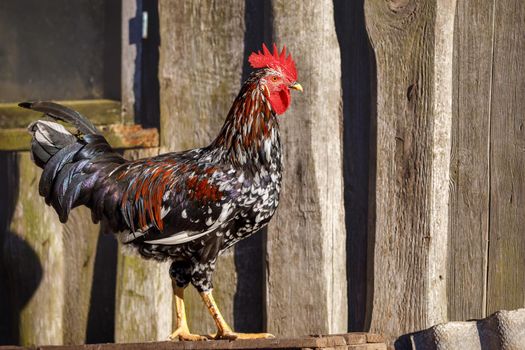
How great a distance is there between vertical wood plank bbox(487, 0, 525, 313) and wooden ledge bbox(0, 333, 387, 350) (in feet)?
2.81

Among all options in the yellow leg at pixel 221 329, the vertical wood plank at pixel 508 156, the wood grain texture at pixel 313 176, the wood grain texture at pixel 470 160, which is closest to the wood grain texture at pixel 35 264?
the yellow leg at pixel 221 329

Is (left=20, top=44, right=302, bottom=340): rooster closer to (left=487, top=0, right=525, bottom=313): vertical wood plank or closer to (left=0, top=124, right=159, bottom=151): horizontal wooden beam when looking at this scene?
(left=0, top=124, right=159, bottom=151): horizontal wooden beam

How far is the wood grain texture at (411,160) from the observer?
16.5 ft

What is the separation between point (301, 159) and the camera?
208 inches

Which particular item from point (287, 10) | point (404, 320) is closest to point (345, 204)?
point (404, 320)

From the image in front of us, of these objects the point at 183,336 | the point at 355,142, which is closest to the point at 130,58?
the point at 355,142

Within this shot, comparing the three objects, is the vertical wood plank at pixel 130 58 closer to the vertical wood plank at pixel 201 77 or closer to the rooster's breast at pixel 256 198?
the vertical wood plank at pixel 201 77

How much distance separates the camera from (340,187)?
529 centimetres

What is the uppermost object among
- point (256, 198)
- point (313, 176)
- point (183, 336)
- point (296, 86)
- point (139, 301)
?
point (296, 86)

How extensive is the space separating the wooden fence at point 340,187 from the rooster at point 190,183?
44 cm

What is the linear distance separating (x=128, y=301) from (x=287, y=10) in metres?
1.75

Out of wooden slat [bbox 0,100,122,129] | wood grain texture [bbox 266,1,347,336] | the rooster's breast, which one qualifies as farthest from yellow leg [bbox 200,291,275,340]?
wooden slat [bbox 0,100,122,129]

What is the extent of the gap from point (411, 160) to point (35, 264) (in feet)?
6.87

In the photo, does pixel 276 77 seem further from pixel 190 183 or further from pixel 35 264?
pixel 35 264
